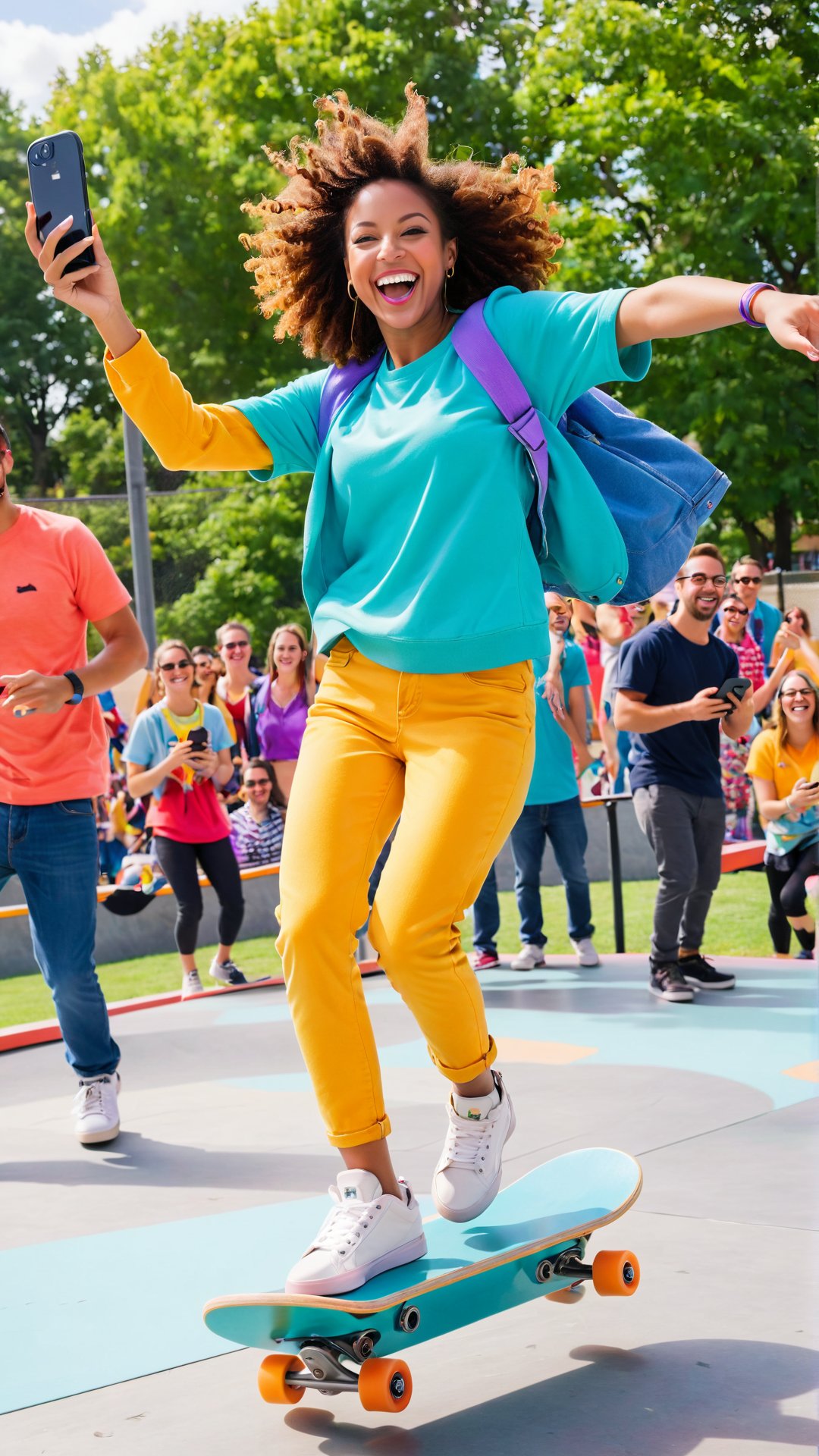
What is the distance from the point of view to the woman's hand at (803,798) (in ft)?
25.6

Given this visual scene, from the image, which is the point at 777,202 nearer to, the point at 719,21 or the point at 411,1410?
the point at 719,21

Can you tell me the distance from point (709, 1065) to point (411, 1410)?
10.5 feet

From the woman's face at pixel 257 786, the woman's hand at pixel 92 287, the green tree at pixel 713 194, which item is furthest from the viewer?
the green tree at pixel 713 194

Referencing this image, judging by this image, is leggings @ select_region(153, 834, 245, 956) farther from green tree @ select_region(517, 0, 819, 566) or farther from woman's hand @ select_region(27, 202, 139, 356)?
green tree @ select_region(517, 0, 819, 566)

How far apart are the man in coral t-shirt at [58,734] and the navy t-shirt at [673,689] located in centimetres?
294

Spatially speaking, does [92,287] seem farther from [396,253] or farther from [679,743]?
[679,743]

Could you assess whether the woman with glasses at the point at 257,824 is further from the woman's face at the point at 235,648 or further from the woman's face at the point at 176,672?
the woman's face at the point at 176,672

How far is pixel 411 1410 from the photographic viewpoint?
2746mm

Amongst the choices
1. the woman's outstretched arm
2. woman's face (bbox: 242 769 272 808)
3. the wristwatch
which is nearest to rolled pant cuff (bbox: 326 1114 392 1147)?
the woman's outstretched arm

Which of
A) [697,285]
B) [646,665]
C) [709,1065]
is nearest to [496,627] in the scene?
[697,285]

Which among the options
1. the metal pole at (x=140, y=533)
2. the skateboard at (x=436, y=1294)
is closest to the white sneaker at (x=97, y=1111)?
the skateboard at (x=436, y=1294)

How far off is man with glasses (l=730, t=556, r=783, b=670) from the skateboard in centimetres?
736

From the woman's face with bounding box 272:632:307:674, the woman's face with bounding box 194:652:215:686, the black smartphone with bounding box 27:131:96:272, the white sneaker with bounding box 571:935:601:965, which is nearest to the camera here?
the black smartphone with bounding box 27:131:96:272

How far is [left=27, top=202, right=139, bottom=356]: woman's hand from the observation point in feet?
9.52
